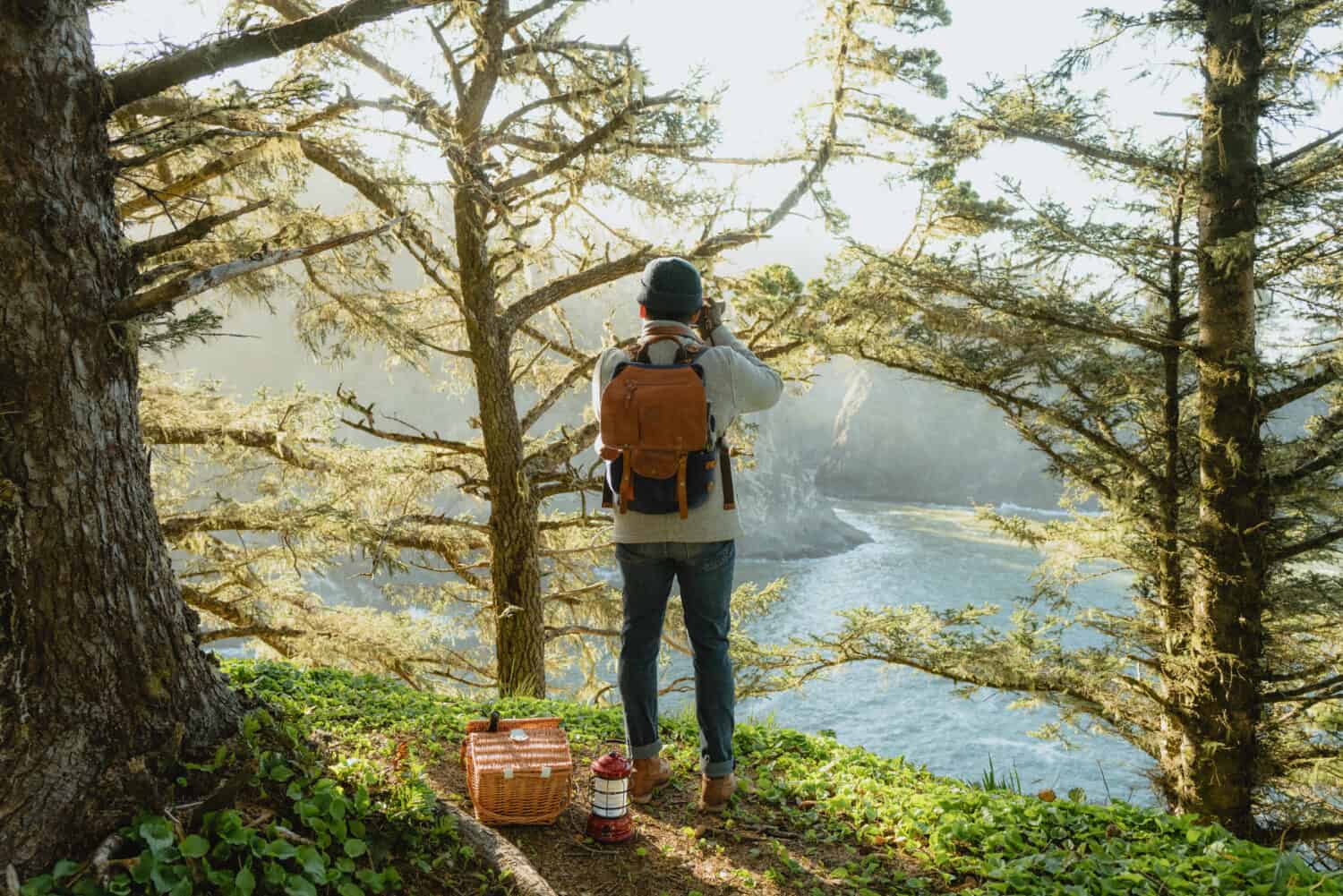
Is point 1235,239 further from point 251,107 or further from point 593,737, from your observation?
point 251,107

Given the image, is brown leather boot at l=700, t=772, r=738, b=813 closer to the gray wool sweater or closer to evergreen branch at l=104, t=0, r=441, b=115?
the gray wool sweater

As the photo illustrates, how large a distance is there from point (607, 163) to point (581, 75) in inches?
24.7

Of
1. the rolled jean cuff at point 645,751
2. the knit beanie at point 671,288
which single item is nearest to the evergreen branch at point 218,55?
the knit beanie at point 671,288

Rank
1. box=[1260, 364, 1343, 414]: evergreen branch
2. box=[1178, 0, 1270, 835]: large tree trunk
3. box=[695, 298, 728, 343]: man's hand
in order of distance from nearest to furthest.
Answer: box=[695, 298, 728, 343]: man's hand, box=[1260, 364, 1343, 414]: evergreen branch, box=[1178, 0, 1270, 835]: large tree trunk

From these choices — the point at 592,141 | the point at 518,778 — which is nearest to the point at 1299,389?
the point at 592,141

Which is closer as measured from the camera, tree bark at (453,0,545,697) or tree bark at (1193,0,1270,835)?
tree bark at (1193,0,1270,835)

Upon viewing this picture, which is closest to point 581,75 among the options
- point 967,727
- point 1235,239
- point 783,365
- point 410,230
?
point 410,230

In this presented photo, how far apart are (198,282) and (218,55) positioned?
721mm

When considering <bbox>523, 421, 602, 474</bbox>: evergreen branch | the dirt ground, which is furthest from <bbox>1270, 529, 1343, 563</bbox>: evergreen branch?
<bbox>523, 421, 602, 474</bbox>: evergreen branch

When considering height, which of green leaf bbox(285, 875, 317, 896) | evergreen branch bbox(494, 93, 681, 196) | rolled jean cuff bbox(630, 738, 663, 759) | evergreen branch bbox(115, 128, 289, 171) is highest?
evergreen branch bbox(494, 93, 681, 196)

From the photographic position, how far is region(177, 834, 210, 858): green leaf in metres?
2.10

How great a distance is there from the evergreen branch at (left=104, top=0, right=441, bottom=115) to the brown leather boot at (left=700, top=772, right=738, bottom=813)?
2892mm

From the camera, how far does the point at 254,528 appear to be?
7.10m

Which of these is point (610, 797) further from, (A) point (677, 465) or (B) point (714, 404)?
(B) point (714, 404)
